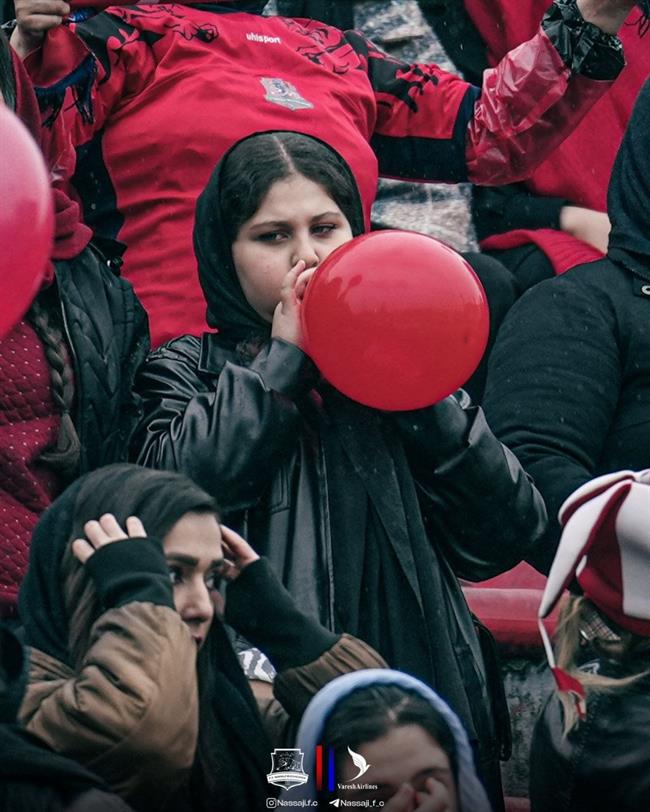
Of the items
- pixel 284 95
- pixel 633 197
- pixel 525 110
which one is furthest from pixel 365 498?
pixel 525 110

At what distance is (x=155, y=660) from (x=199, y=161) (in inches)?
62.8

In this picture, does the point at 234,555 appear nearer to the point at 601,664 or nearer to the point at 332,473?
the point at 332,473

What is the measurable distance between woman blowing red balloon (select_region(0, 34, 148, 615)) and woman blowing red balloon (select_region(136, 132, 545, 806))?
0.07 meters

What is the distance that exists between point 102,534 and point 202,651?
23 cm

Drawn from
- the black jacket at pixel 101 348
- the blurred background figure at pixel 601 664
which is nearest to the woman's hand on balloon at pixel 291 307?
the black jacket at pixel 101 348

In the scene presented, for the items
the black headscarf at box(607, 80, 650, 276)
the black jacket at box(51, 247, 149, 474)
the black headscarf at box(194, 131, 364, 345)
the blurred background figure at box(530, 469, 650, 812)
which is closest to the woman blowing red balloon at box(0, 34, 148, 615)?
the black jacket at box(51, 247, 149, 474)

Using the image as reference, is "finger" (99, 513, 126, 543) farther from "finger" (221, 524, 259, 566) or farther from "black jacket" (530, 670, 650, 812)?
"black jacket" (530, 670, 650, 812)

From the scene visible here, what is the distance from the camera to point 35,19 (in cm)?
338

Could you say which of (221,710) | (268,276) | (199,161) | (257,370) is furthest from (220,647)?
(199,161)

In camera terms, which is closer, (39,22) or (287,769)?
(287,769)

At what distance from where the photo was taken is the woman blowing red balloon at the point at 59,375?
116 inches

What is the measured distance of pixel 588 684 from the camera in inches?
111

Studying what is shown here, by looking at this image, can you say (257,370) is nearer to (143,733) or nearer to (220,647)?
(220,647)

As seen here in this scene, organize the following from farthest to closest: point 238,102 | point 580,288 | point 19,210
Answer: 1. point 238,102
2. point 580,288
3. point 19,210
